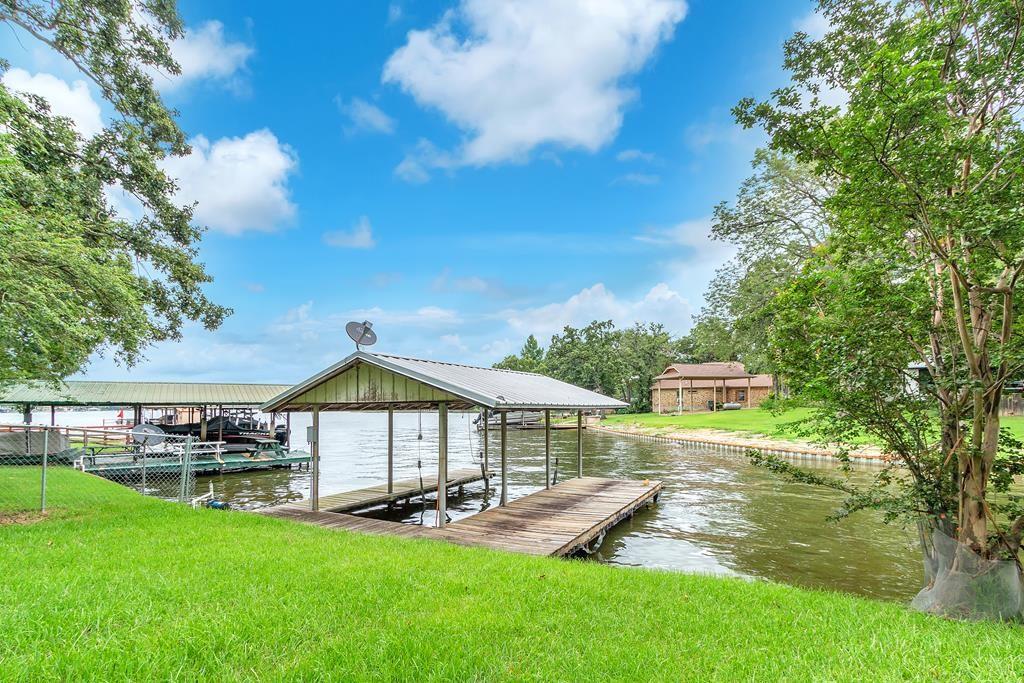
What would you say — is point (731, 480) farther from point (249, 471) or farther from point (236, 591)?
point (249, 471)

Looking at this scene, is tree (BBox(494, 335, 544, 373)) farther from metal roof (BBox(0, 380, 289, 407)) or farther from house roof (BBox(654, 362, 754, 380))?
metal roof (BBox(0, 380, 289, 407))

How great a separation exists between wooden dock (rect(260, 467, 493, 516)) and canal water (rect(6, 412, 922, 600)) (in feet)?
1.41

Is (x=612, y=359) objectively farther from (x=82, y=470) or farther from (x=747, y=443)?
(x=82, y=470)

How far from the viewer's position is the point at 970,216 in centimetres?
416

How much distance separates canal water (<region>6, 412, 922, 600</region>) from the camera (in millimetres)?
8164

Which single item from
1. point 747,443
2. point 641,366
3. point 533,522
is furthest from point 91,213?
point 641,366

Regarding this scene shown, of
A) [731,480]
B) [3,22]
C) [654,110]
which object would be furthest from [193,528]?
[654,110]

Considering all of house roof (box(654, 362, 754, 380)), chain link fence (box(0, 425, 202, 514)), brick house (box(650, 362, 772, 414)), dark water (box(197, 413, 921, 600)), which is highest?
house roof (box(654, 362, 754, 380))

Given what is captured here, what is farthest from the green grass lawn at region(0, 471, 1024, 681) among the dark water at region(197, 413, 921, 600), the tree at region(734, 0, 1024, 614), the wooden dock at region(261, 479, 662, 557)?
the dark water at region(197, 413, 921, 600)

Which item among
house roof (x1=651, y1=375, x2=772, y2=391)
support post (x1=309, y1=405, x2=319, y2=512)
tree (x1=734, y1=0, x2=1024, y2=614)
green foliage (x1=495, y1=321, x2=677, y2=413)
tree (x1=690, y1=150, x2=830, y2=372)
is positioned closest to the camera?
tree (x1=734, y1=0, x2=1024, y2=614)

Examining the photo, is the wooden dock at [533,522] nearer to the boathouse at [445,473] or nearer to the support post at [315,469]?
the boathouse at [445,473]

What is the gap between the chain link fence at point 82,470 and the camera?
32.3 ft

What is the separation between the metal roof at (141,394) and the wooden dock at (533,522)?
12615 mm

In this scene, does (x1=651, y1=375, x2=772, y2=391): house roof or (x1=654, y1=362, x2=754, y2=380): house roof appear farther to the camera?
(x1=651, y1=375, x2=772, y2=391): house roof
